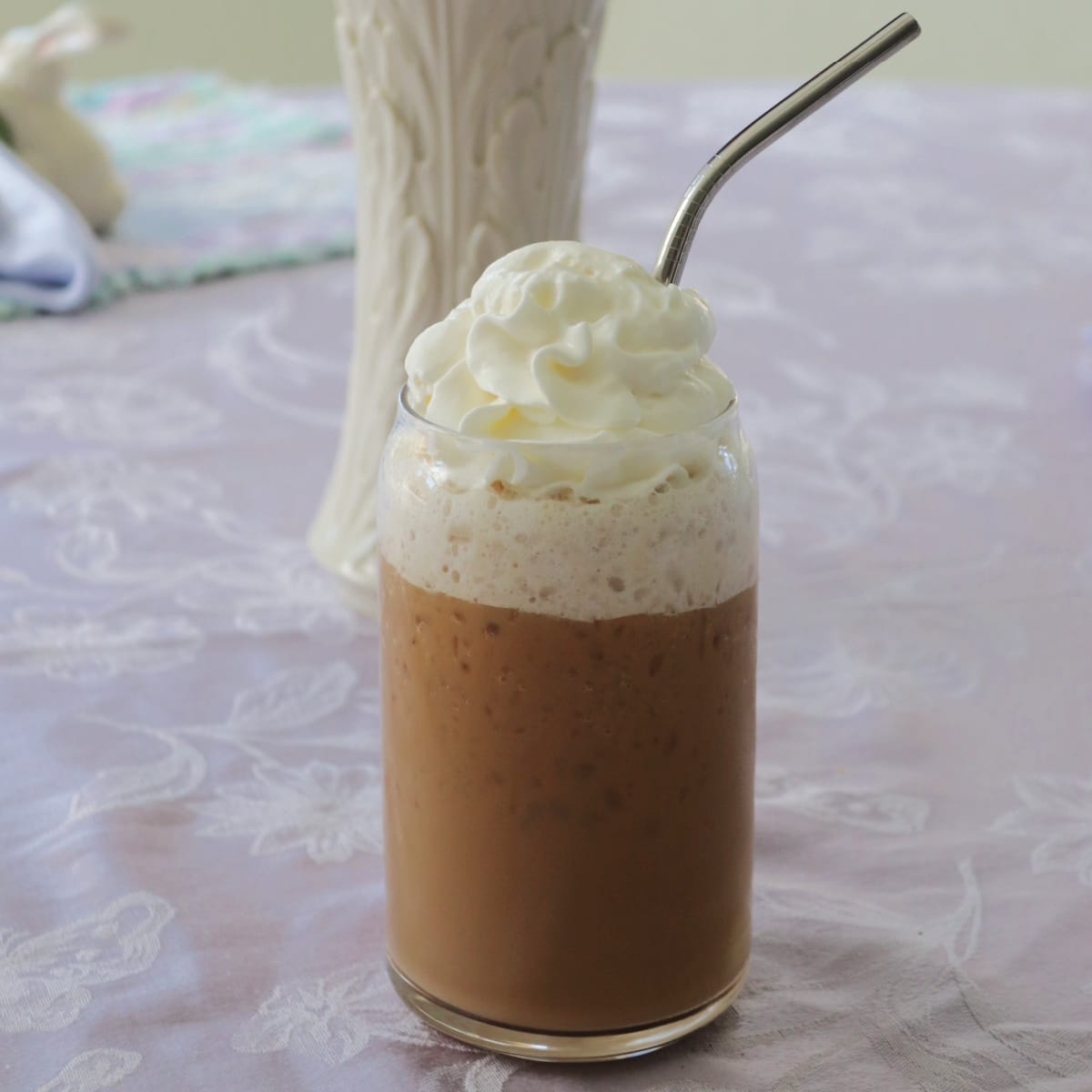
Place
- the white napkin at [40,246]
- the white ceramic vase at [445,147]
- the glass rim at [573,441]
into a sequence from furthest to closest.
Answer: the white napkin at [40,246] → the white ceramic vase at [445,147] → the glass rim at [573,441]

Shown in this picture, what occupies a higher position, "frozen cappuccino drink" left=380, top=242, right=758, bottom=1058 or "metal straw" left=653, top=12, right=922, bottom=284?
"metal straw" left=653, top=12, right=922, bottom=284

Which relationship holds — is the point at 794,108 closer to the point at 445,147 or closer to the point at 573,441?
the point at 573,441

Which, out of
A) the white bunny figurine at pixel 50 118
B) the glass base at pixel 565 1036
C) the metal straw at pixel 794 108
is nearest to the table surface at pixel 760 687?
the glass base at pixel 565 1036

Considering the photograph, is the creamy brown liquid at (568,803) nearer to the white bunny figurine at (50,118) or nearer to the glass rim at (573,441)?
the glass rim at (573,441)

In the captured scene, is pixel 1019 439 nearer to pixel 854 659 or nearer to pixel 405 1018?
pixel 854 659

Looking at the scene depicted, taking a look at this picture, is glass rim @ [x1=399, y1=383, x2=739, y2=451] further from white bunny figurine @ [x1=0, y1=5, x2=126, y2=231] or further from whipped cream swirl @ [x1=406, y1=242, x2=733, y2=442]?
white bunny figurine @ [x1=0, y1=5, x2=126, y2=231]

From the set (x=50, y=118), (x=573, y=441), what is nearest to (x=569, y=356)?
(x=573, y=441)

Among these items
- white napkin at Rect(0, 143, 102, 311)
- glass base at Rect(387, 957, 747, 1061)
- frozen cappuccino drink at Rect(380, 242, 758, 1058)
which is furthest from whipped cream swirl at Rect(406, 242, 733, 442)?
white napkin at Rect(0, 143, 102, 311)
